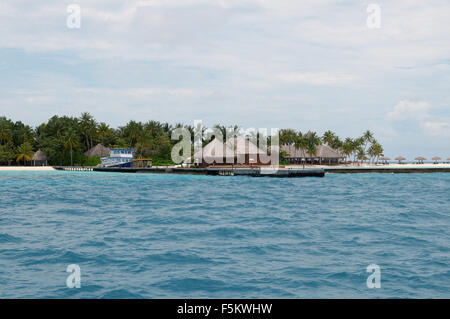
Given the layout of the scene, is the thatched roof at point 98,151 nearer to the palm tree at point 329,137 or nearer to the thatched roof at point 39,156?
the thatched roof at point 39,156

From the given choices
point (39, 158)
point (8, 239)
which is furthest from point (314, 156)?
point (8, 239)

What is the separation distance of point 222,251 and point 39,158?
95448 mm

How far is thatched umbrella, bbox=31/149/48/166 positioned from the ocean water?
77309 millimetres

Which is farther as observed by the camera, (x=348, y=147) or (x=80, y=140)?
(x=348, y=147)

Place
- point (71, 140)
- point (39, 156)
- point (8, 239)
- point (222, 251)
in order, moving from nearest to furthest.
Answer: point (222, 251), point (8, 239), point (71, 140), point (39, 156)

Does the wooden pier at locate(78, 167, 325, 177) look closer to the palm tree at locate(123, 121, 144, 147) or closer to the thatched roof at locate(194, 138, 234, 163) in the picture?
the thatched roof at locate(194, 138, 234, 163)

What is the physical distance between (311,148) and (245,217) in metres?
84.9

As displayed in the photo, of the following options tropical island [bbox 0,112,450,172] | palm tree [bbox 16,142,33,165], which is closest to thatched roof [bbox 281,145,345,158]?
tropical island [bbox 0,112,450,172]

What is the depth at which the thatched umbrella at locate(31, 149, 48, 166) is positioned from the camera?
325 feet

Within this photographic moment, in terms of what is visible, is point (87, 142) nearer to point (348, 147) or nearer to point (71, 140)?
point (71, 140)

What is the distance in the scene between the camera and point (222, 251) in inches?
598
